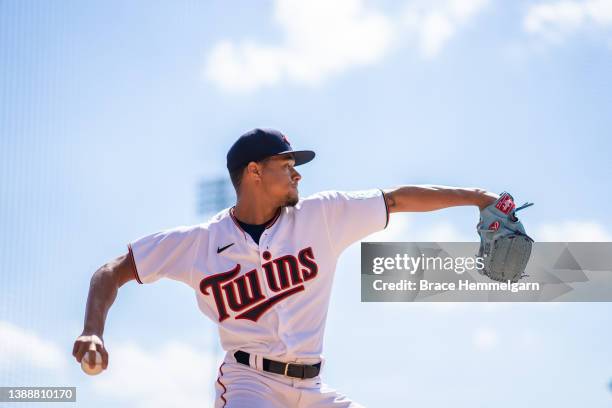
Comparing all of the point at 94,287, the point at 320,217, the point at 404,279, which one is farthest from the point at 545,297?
the point at 94,287

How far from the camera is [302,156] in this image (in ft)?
20.5

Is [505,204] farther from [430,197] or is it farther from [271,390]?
[271,390]

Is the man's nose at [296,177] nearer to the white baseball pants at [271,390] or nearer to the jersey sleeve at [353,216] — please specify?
the jersey sleeve at [353,216]

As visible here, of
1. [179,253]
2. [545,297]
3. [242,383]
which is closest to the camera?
[242,383]

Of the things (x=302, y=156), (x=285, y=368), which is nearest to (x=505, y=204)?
(x=302, y=156)

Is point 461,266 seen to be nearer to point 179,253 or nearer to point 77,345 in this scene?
point 179,253

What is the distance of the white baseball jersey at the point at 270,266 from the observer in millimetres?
5707

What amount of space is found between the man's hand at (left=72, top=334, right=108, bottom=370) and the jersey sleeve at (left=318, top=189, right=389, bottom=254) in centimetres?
172

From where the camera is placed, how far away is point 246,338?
5.66m

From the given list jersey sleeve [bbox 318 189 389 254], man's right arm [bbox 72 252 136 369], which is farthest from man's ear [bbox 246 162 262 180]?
man's right arm [bbox 72 252 136 369]

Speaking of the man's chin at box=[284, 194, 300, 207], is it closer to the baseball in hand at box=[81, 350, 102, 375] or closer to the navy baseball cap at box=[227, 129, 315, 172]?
the navy baseball cap at box=[227, 129, 315, 172]

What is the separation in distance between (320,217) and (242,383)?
1240 millimetres

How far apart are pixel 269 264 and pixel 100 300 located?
3.70 feet

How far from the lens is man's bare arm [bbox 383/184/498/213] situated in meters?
5.92
